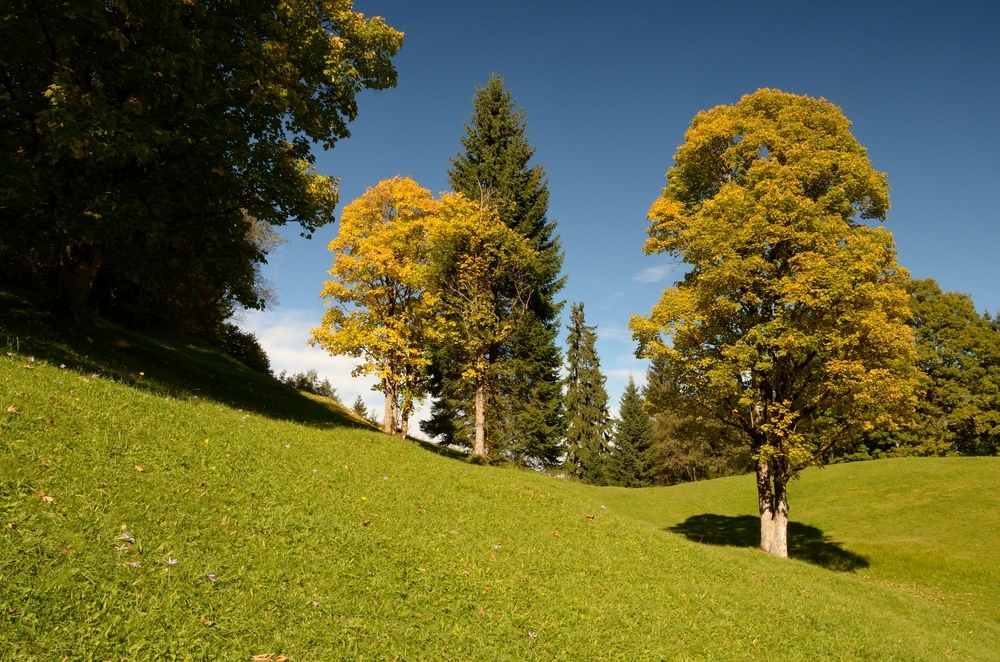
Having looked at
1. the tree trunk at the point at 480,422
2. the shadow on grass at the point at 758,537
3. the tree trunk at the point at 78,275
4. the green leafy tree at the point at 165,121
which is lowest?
the shadow on grass at the point at 758,537

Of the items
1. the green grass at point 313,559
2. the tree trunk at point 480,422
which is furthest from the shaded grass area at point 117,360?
the tree trunk at point 480,422

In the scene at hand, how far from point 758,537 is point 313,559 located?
2359 centimetres

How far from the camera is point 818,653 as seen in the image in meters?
8.99

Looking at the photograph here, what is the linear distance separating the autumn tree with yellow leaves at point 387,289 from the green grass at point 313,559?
4.92m

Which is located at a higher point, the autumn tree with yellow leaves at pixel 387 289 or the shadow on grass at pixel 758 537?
the autumn tree with yellow leaves at pixel 387 289

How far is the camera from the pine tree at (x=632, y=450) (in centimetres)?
5694

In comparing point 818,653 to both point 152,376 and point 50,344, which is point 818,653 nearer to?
point 152,376

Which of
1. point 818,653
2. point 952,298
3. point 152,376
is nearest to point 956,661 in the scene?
point 818,653

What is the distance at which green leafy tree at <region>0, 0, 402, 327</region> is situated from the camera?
11086mm

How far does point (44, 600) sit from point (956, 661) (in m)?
15.2

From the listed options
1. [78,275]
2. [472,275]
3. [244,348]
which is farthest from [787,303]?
[244,348]

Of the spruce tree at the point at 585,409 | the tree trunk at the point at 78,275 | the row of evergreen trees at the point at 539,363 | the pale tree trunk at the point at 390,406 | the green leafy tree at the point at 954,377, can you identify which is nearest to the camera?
the tree trunk at the point at 78,275

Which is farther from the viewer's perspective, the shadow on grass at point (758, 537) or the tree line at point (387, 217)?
the shadow on grass at point (758, 537)

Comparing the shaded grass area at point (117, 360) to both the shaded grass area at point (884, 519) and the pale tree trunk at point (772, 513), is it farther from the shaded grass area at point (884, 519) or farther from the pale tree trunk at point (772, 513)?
the shaded grass area at point (884, 519)
